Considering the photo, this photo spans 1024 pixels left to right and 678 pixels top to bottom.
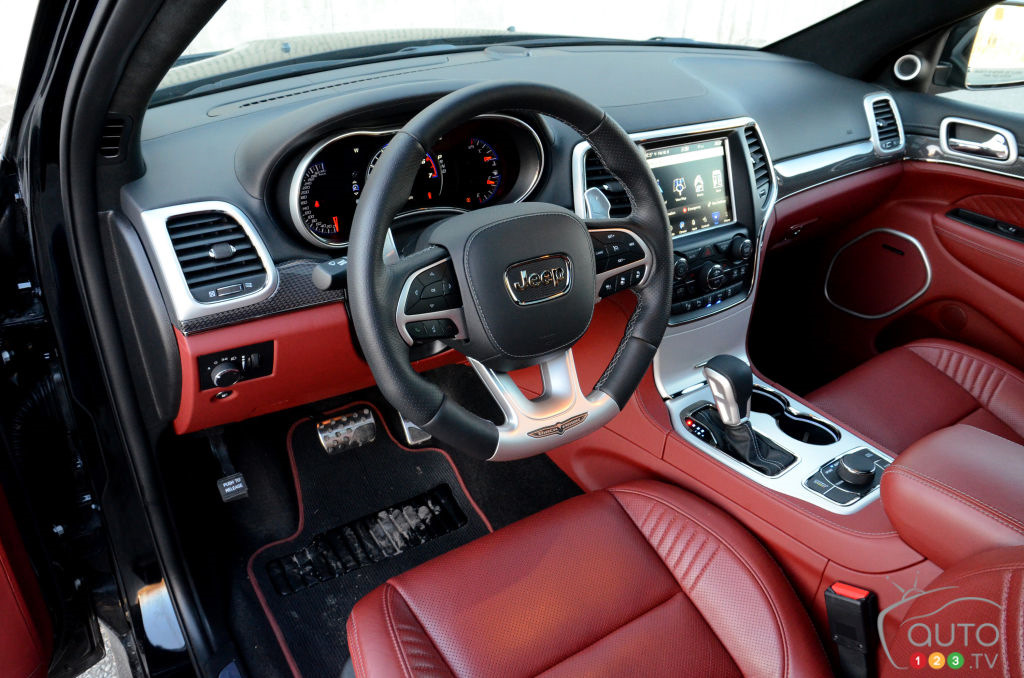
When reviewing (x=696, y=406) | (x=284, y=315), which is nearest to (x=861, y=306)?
(x=696, y=406)

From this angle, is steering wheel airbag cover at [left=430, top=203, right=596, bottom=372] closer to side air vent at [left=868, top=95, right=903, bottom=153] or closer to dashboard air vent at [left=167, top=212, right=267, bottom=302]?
dashboard air vent at [left=167, top=212, right=267, bottom=302]

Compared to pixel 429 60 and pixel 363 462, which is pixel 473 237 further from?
pixel 363 462

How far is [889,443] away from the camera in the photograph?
1.74m

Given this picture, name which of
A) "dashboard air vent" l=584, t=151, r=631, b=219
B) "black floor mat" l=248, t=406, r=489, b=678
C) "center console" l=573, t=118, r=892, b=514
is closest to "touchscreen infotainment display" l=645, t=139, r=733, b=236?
"center console" l=573, t=118, r=892, b=514

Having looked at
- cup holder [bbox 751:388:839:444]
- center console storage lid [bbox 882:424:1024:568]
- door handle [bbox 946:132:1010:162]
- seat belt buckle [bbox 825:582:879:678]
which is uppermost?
door handle [bbox 946:132:1010:162]

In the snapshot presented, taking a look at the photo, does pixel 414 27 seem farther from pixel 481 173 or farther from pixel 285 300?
pixel 285 300

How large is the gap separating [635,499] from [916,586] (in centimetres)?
50

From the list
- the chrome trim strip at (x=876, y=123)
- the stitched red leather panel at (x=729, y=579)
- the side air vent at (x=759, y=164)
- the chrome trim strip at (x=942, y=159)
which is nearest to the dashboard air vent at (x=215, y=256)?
the stitched red leather panel at (x=729, y=579)

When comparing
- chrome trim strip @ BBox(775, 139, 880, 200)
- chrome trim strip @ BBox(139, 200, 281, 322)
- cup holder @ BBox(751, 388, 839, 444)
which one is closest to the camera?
chrome trim strip @ BBox(139, 200, 281, 322)

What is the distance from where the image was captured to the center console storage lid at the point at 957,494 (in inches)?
38.5

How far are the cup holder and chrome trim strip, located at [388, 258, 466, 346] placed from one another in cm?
94

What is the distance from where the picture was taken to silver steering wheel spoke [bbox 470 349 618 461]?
47.1 inches

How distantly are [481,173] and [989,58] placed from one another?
1.94 meters

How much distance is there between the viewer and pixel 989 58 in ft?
7.94
